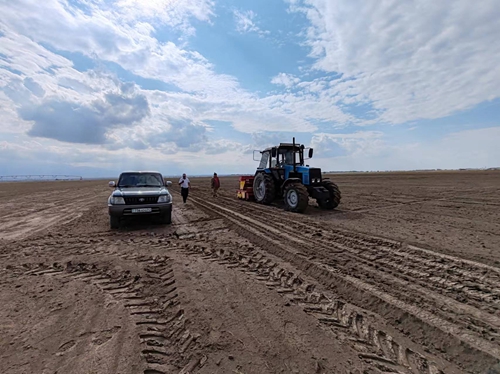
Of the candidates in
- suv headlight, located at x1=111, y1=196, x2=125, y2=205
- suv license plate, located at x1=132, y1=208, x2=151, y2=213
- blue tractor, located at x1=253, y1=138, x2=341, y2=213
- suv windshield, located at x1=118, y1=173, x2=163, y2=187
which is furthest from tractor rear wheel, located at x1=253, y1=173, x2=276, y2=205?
suv headlight, located at x1=111, y1=196, x2=125, y2=205

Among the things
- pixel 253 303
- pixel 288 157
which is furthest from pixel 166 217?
pixel 288 157

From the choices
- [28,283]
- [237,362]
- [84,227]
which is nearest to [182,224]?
[84,227]

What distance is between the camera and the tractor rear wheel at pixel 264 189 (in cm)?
1085

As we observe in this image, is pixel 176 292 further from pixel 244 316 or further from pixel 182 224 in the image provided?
pixel 182 224

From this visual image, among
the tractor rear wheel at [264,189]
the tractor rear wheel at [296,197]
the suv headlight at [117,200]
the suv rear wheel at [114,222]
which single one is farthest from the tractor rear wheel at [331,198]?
the suv rear wheel at [114,222]

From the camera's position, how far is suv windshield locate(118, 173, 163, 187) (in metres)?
7.98

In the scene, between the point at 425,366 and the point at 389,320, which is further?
the point at 389,320

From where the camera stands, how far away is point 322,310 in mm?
2980

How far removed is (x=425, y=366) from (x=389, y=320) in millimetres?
637

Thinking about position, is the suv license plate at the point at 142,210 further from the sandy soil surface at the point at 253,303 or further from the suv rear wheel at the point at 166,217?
the sandy soil surface at the point at 253,303

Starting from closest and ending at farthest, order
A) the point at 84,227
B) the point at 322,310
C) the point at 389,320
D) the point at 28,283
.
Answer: the point at 389,320, the point at 322,310, the point at 28,283, the point at 84,227

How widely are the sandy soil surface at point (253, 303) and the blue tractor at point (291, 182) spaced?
3.37 m

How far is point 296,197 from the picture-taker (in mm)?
9250

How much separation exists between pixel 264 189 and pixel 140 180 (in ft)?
16.6
